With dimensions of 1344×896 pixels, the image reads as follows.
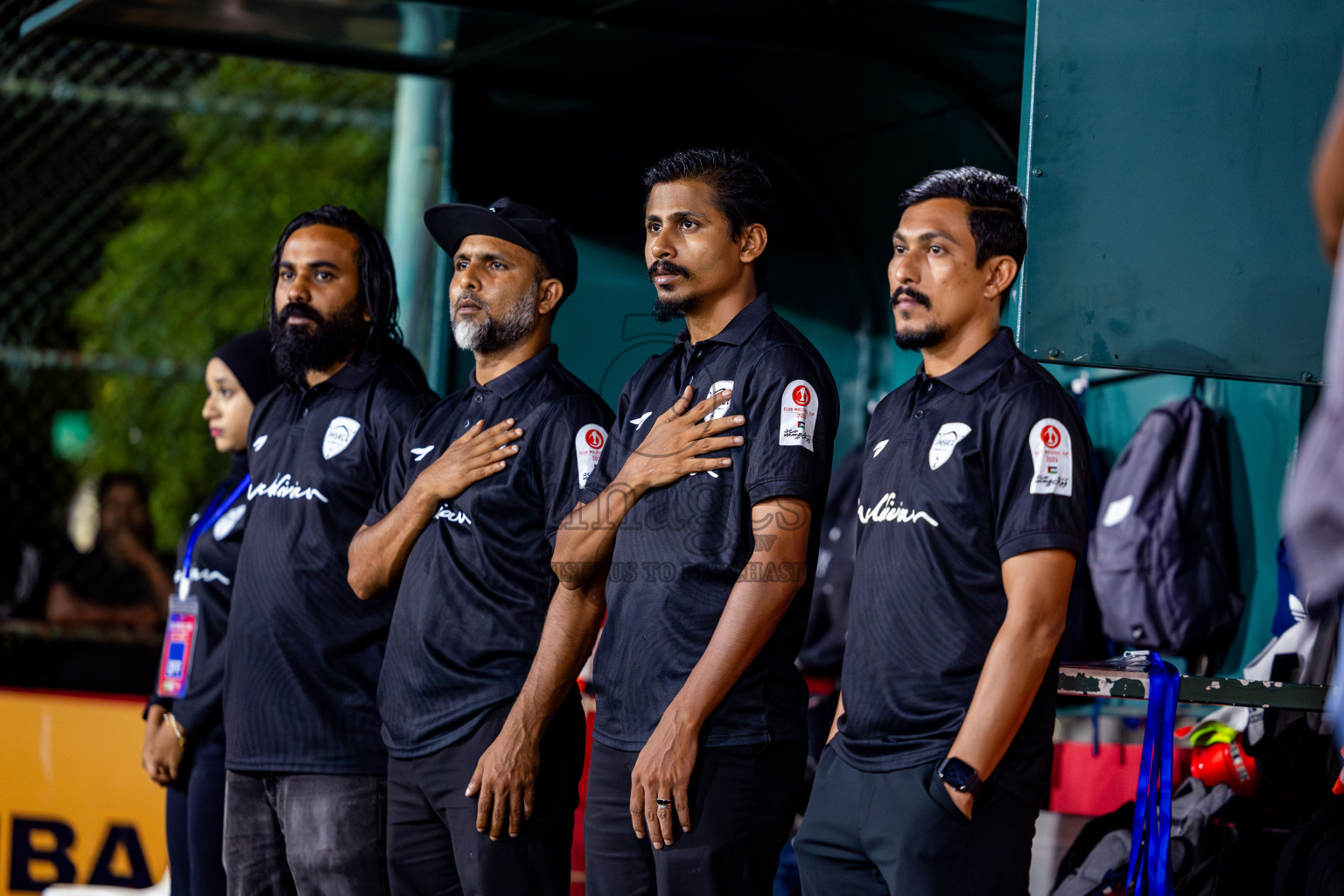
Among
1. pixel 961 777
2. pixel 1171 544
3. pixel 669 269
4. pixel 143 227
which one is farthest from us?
pixel 143 227

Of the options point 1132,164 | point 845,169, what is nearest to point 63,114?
point 845,169

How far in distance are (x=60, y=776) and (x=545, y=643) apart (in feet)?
11.5

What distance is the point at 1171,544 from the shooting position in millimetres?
5500

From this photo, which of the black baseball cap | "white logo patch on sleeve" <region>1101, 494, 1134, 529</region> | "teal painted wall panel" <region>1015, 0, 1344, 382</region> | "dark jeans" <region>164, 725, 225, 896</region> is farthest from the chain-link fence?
"teal painted wall panel" <region>1015, 0, 1344, 382</region>

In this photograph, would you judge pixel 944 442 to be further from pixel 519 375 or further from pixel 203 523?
pixel 203 523

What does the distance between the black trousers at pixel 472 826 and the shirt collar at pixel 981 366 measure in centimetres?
128

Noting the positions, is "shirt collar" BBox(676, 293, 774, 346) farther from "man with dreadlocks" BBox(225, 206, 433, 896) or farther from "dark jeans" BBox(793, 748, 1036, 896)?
"man with dreadlocks" BBox(225, 206, 433, 896)

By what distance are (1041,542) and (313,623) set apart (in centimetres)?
215

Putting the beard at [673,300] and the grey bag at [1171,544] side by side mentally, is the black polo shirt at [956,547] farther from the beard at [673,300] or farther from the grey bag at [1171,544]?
the grey bag at [1171,544]

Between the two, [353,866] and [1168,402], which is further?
[1168,402]

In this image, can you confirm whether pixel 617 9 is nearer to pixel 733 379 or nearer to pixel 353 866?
pixel 733 379

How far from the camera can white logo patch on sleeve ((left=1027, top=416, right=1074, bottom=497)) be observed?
3031 mm

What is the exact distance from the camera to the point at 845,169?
20.8ft

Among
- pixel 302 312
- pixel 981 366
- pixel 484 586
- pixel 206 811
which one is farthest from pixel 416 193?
pixel 981 366
